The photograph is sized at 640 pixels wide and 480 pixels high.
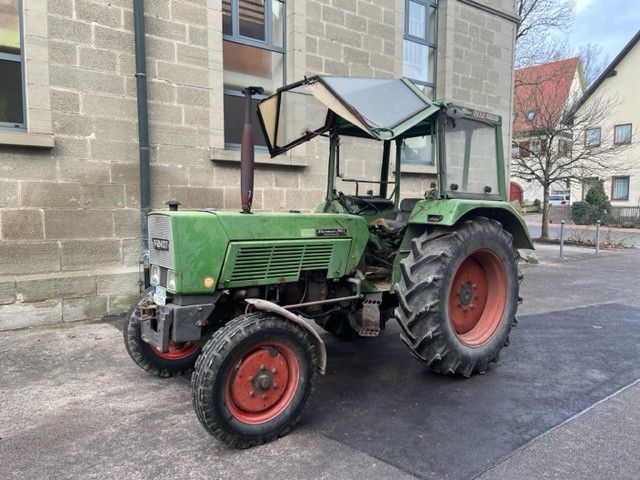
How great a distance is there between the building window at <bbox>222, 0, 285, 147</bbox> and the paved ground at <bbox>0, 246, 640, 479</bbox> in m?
3.48

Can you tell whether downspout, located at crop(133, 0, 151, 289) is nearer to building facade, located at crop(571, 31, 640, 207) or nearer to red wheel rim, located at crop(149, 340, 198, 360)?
red wheel rim, located at crop(149, 340, 198, 360)

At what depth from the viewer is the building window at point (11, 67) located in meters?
5.54

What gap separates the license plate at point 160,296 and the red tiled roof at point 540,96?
16.5m

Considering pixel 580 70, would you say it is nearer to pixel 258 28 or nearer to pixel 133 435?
pixel 258 28

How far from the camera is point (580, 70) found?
73.0 ft

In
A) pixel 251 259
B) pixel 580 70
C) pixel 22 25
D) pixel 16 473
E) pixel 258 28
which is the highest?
pixel 580 70

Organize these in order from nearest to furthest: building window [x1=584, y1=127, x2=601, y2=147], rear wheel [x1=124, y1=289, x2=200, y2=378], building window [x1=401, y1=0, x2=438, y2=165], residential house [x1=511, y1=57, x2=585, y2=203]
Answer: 1. rear wheel [x1=124, y1=289, x2=200, y2=378]
2. building window [x1=401, y1=0, x2=438, y2=165]
3. residential house [x1=511, y1=57, x2=585, y2=203]
4. building window [x1=584, y1=127, x2=601, y2=147]

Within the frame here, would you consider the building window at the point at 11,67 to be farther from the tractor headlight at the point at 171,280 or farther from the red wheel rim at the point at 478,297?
the red wheel rim at the point at 478,297

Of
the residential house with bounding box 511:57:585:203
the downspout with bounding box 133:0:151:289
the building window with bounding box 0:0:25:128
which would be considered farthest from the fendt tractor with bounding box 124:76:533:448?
the residential house with bounding box 511:57:585:203

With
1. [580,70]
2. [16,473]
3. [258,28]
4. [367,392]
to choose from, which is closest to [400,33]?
[258,28]

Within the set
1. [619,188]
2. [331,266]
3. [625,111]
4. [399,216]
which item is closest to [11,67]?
[331,266]

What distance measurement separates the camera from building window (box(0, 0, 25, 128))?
554cm

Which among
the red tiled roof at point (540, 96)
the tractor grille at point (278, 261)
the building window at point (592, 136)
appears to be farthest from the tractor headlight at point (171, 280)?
the building window at point (592, 136)

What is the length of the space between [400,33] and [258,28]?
9.08ft
